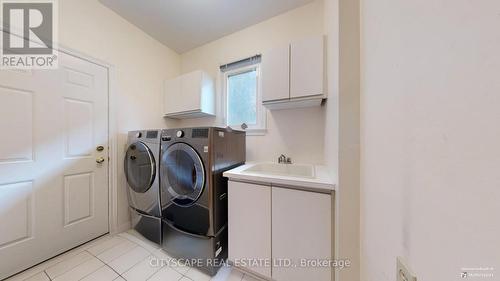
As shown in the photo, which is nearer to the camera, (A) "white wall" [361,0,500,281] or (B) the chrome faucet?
(A) "white wall" [361,0,500,281]

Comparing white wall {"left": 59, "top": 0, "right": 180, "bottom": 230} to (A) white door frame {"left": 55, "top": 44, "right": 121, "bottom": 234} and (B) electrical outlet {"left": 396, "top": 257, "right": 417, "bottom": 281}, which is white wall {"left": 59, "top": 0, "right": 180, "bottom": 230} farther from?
(B) electrical outlet {"left": 396, "top": 257, "right": 417, "bottom": 281}

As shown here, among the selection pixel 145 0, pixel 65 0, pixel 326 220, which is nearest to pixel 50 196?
pixel 65 0

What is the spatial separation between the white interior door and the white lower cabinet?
5.20ft

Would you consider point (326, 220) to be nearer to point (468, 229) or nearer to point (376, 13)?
point (468, 229)

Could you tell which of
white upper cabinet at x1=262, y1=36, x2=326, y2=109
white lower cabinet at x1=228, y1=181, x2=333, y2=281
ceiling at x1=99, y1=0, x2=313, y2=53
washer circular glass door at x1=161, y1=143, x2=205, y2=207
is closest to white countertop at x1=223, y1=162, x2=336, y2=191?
white lower cabinet at x1=228, y1=181, x2=333, y2=281

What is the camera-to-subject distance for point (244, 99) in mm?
2123

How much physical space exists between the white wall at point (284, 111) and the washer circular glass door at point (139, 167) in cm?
98

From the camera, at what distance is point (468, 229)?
282 millimetres

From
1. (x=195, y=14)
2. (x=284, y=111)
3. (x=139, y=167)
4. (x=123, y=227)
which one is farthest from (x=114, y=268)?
(x=195, y=14)

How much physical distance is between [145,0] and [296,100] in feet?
6.26

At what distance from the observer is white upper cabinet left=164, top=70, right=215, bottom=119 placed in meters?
2.07

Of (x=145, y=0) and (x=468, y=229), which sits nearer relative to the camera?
(x=468, y=229)

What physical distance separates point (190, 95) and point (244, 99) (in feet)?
2.37

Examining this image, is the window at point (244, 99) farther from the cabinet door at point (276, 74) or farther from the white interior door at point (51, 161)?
the white interior door at point (51, 161)
